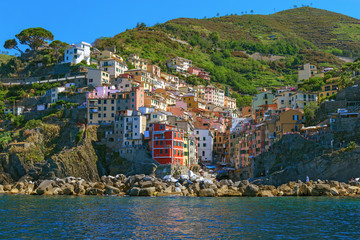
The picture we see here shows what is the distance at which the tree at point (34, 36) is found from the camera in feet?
412

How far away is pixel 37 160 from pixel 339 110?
2243 inches

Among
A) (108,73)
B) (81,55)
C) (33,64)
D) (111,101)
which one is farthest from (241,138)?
(33,64)

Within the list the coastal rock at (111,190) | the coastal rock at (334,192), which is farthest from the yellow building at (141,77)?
the coastal rock at (334,192)

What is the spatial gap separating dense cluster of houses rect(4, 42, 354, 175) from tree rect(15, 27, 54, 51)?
16.3 meters

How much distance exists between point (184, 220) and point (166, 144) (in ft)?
145

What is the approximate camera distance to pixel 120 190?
6856 centimetres

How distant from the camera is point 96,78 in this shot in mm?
102000

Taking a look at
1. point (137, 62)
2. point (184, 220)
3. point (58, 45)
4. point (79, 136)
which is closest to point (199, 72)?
point (137, 62)

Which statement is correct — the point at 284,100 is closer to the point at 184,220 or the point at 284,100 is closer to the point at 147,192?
the point at 147,192

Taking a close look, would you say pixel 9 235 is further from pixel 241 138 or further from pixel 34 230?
pixel 241 138

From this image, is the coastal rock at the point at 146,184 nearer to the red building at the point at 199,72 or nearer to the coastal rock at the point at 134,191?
the coastal rock at the point at 134,191

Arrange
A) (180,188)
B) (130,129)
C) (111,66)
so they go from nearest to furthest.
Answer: (180,188)
(130,129)
(111,66)

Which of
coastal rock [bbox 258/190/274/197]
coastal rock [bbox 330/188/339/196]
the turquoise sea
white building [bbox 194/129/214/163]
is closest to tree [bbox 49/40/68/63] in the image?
white building [bbox 194/129/214/163]

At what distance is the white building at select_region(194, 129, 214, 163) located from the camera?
99.2 m
